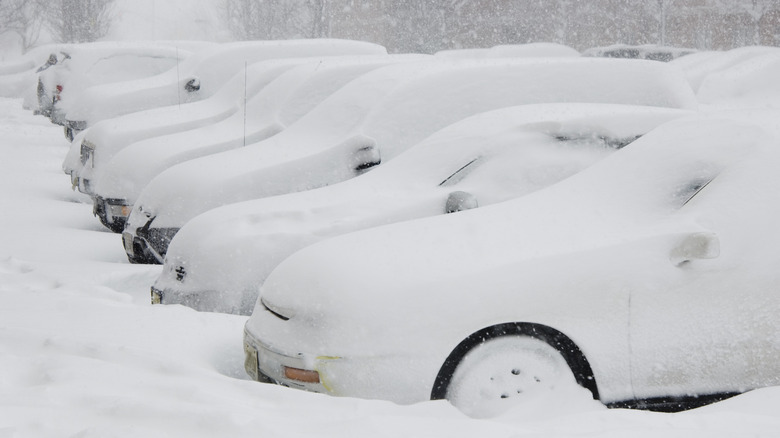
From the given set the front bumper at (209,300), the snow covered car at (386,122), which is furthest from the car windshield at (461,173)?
the front bumper at (209,300)

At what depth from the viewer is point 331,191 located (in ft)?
19.9

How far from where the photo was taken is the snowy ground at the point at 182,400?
308 cm

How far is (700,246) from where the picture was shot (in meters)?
3.68

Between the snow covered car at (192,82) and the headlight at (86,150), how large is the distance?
275 cm

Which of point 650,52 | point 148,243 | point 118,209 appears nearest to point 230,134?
point 118,209

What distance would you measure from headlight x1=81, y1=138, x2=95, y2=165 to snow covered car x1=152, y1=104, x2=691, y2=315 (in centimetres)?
459

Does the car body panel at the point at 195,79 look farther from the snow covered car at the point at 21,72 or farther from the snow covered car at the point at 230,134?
the snow covered car at the point at 21,72

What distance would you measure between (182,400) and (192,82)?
1009 cm

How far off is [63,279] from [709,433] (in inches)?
189

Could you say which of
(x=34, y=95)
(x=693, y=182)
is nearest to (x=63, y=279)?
(x=693, y=182)

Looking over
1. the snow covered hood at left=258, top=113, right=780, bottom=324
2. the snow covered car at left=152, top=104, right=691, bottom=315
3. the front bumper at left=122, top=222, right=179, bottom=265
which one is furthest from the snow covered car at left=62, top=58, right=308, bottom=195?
the snow covered hood at left=258, top=113, right=780, bottom=324

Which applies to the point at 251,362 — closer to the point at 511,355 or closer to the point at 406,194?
the point at 511,355

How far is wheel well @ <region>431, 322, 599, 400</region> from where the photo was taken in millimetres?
3707

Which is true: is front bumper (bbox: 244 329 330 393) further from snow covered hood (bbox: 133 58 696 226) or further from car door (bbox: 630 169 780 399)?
snow covered hood (bbox: 133 58 696 226)
